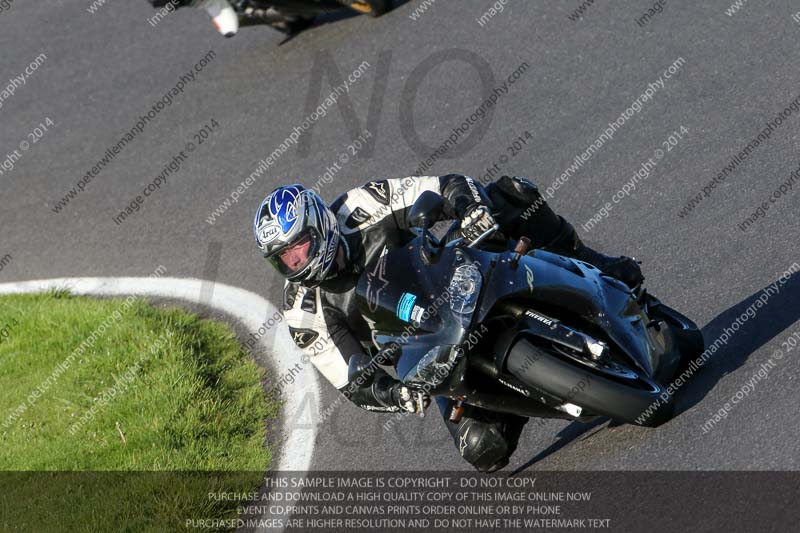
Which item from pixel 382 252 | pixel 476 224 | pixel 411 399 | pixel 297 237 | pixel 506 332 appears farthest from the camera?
pixel 382 252

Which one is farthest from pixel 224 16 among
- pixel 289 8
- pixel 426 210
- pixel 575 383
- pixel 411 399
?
pixel 575 383

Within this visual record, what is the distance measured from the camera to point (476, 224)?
5188mm

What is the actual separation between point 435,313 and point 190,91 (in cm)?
761

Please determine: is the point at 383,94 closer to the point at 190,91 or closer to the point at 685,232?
the point at 190,91

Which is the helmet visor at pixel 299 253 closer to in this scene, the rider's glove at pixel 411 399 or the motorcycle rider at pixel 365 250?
the motorcycle rider at pixel 365 250

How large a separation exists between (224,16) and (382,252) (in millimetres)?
5558

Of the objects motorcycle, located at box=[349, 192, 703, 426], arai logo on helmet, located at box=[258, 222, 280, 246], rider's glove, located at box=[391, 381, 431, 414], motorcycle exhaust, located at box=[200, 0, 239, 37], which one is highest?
motorcycle, located at box=[349, 192, 703, 426]

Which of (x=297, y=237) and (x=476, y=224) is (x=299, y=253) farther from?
(x=476, y=224)

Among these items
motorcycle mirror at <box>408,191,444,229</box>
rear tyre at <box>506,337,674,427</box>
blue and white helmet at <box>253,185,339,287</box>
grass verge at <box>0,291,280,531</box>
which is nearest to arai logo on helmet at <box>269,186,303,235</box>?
blue and white helmet at <box>253,185,339,287</box>

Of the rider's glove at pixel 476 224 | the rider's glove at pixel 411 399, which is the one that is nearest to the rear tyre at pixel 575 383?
the rider's glove at pixel 411 399

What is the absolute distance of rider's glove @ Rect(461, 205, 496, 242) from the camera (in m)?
5.16

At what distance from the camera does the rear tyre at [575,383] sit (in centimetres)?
469

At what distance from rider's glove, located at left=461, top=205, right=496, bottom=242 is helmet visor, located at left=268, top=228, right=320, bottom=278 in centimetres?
85

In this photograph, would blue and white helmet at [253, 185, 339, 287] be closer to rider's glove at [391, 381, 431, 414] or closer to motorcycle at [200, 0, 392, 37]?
rider's glove at [391, 381, 431, 414]
